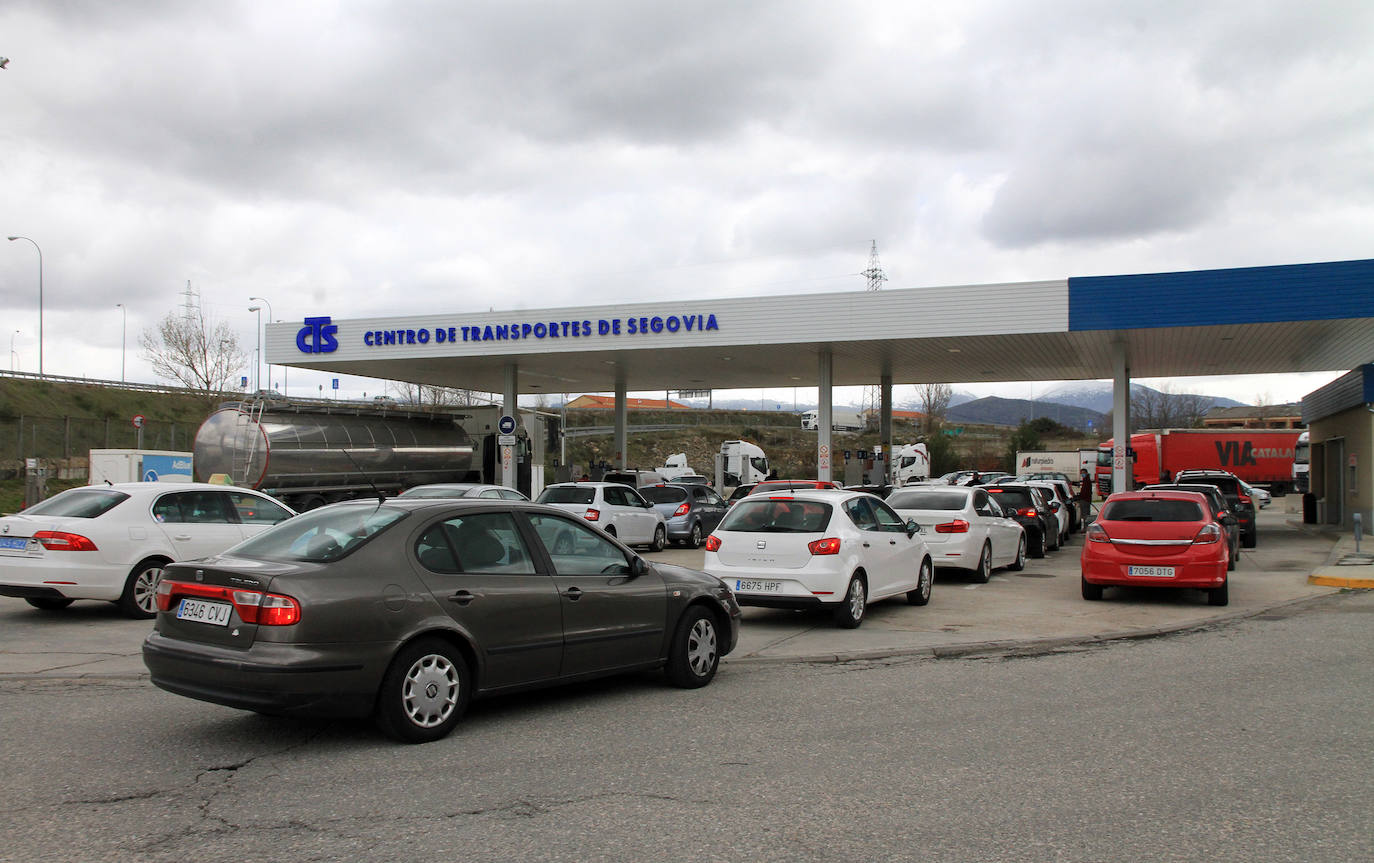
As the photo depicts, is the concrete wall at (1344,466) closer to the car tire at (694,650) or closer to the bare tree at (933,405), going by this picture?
the car tire at (694,650)

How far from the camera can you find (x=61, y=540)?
10641mm

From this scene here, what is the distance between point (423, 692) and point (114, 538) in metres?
6.63

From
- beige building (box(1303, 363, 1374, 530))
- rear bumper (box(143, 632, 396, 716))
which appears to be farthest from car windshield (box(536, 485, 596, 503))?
beige building (box(1303, 363, 1374, 530))

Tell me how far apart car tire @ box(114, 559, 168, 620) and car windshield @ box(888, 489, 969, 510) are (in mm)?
10346

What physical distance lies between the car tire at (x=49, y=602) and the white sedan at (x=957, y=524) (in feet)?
36.9

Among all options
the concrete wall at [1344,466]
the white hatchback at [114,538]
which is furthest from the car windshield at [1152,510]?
the concrete wall at [1344,466]

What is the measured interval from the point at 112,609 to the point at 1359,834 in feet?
41.0

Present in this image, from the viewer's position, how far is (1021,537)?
18531 millimetres

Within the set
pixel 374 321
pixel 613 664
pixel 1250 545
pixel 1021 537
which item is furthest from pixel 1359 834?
pixel 374 321

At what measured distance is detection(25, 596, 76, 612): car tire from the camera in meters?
10.9

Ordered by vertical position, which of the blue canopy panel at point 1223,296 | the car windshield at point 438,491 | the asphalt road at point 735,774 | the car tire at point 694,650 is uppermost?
the blue canopy panel at point 1223,296

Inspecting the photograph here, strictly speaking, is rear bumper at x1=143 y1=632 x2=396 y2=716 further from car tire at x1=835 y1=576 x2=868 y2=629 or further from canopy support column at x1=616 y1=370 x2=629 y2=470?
canopy support column at x1=616 y1=370 x2=629 y2=470

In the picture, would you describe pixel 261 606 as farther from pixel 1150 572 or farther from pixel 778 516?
pixel 1150 572

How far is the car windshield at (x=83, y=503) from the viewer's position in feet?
36.1
